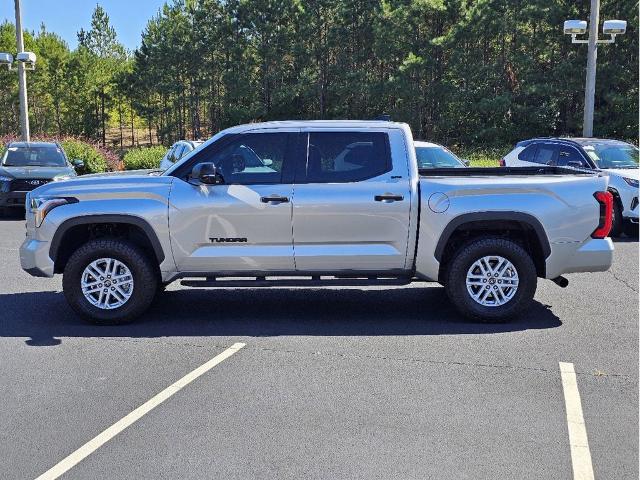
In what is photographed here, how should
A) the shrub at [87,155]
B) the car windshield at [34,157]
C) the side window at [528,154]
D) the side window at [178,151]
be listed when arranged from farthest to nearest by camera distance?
the shrub at [87,155]
the side window at [178,151]
the car windshield at [34,157]
the side window at [528,154]

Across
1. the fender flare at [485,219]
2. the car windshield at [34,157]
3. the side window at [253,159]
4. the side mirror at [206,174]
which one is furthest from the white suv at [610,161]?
the car windshield at [34,157]

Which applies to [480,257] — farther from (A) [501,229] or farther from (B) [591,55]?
(B) [591,55]

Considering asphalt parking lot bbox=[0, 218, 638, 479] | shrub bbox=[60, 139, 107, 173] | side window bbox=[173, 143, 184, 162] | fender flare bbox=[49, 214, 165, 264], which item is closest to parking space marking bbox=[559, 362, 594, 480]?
asphalt parking lot bbox=[0, 218, 638, 479]

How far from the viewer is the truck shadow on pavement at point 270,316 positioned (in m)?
7.13

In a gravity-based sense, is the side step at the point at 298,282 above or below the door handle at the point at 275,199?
below

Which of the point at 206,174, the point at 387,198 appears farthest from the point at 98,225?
the point at 387,198

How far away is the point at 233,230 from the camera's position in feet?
23.6

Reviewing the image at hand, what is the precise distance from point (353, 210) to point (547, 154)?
8.84m

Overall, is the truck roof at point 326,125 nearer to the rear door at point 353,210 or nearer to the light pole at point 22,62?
the rear door at point 353,210

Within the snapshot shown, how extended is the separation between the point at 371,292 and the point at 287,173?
2244mm

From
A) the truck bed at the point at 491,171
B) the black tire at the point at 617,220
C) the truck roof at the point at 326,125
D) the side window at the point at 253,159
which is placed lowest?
the black tire at the point at 617,220

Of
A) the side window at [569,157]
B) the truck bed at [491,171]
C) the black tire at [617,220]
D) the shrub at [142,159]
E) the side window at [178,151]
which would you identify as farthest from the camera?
the shrub at [142,159]

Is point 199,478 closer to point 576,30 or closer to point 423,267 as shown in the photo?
point 423,267

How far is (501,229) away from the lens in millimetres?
7484
